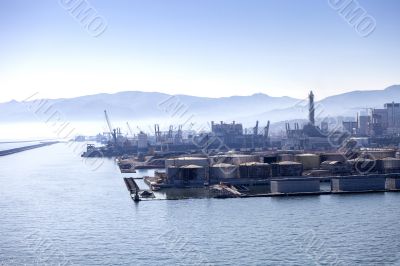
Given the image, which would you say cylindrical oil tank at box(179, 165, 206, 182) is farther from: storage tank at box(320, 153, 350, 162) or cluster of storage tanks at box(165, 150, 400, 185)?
storage tank at box(320, 153, 350, 162)

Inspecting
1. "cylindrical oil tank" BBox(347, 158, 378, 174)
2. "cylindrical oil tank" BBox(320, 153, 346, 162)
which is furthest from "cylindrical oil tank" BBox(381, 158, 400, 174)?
"cylindrical oil tank" BBox(320, 153, 346, 162)

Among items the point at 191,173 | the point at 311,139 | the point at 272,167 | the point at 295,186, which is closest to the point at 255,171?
the point at 272,167

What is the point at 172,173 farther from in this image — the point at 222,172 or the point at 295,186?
the point at 295,186

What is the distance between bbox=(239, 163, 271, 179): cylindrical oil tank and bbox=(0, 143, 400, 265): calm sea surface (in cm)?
793

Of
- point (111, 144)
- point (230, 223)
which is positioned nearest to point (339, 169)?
point (230, 223)

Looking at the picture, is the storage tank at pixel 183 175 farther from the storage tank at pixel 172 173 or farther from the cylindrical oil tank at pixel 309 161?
the cylindrical oil tank at pixel 309 161

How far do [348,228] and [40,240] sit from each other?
10.2m

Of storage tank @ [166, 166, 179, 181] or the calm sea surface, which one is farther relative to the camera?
storage tank @ [166, 166, 179, 181]

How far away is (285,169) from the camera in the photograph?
35375mm

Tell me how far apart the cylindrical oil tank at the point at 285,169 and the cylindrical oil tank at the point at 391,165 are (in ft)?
20.7

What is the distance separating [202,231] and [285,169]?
17.0 meters

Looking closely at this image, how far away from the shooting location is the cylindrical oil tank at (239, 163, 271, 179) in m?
34.8

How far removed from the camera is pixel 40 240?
1828 cm

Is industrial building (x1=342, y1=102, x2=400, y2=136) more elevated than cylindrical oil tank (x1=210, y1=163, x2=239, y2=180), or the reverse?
industrial building (x1=342, y1=102, x2=400, y2=136)
